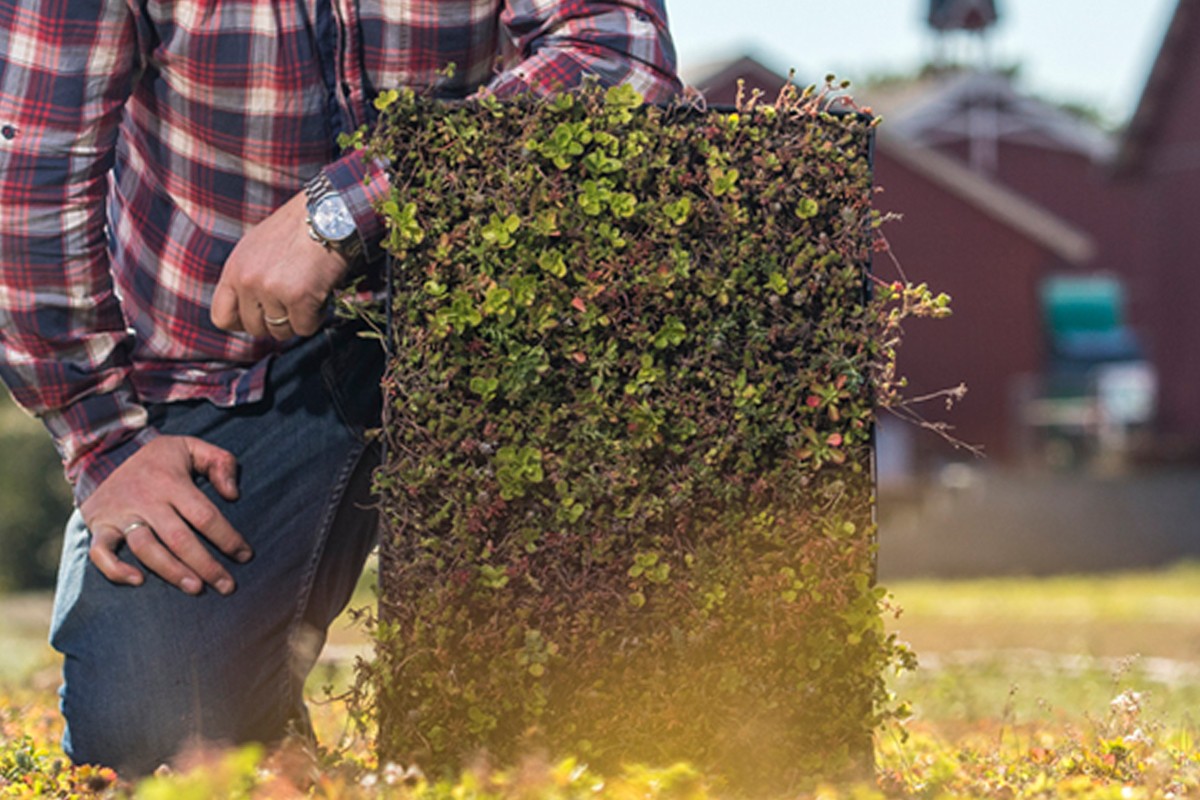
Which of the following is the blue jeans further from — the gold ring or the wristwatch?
the wristwatch

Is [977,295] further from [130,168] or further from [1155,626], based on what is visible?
[130,168]

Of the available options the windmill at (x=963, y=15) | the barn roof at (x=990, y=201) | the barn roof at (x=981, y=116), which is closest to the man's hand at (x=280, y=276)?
the barn roof at (x=990, y=201)

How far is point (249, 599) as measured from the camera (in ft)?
10.5

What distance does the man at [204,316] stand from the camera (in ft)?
9.96

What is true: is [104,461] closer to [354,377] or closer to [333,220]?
[354,377]

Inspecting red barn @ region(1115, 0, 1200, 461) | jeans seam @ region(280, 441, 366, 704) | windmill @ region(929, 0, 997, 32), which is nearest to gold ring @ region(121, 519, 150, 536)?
jeans seam @ region(280, 441, 366, 704)

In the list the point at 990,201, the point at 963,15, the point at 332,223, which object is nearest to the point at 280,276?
the point at 332,223

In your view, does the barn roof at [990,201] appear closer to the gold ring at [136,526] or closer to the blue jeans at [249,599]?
the blue jeans at [249,599]

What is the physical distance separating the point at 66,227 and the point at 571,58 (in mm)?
1109

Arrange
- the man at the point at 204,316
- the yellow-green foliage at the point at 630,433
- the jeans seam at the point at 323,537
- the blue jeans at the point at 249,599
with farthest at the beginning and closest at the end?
1. the jeans seam at the point at 323,537
2. the blue jeans at the point at 249,599
3. the man at the point at 204,316
4. the yellow-green foliage at the point at 630,433

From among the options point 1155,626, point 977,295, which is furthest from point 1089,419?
point 1155,626

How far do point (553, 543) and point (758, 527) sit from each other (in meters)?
0.37

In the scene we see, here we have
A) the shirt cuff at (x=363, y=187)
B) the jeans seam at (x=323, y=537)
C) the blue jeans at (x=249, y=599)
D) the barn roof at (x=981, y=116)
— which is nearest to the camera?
the shirt cuff at (x=363, y=187)

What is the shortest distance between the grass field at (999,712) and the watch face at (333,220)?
97 centimetres
